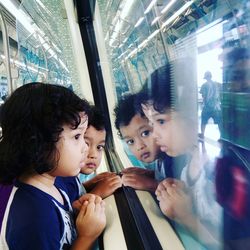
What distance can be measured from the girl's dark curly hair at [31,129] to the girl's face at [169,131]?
0.95ft

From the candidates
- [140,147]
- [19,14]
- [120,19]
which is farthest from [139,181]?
[19,14]

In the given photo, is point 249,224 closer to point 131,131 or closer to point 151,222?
point 151,222

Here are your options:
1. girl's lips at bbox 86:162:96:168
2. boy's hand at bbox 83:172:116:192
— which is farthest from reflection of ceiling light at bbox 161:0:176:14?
boy's hand at bbox 83:172:116:192

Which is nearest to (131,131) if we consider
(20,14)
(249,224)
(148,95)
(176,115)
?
(148,95)

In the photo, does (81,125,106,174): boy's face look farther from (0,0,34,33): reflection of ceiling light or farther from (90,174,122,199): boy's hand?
(0,0,34,33): reflection of ceiling light

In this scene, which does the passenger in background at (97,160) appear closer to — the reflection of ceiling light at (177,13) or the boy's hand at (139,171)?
the boy's hand at (139,171)

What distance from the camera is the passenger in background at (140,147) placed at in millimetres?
999

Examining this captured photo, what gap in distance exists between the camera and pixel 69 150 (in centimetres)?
97

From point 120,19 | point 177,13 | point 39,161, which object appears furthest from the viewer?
point 120,19

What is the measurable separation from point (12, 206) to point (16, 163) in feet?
0.46

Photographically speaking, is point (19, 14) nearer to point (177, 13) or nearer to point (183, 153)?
point (177, 13)

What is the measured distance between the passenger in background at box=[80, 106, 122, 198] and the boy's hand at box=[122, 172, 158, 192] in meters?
0.05

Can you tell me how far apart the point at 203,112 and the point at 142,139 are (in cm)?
58

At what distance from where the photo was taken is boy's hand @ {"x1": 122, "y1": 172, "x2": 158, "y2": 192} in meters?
1.11
